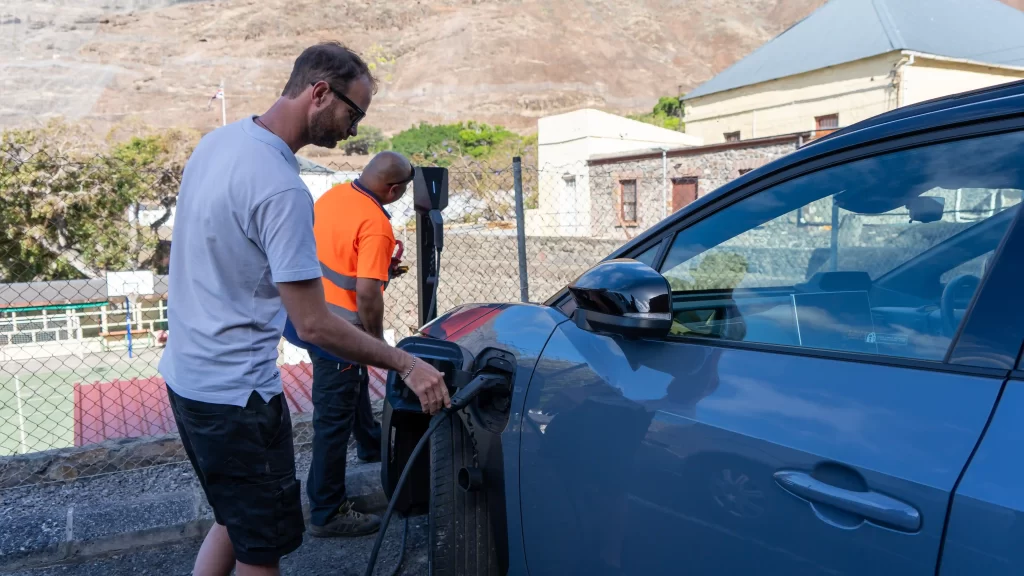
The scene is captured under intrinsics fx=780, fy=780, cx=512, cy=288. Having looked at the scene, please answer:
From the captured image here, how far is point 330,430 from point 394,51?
14675 centimetres

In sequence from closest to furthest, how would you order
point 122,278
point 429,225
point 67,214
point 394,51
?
1. point 429,225
2. point 122,278
3. point 67,214
4. point 394,51

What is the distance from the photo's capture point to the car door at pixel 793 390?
1381 mm

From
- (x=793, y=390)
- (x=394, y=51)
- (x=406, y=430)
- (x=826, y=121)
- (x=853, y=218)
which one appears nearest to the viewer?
(x=793, y=390)

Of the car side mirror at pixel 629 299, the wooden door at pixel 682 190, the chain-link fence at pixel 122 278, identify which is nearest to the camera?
the car side mirror at pixel 629 299

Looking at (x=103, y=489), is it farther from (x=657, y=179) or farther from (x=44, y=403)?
(x=657, y=179)

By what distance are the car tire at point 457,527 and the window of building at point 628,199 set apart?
22939mm

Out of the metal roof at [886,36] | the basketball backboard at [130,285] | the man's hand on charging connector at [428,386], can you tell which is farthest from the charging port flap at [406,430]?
the metal roof at [886,36]

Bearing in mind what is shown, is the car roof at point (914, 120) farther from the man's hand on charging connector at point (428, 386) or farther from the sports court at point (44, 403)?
the sports court at point (44, 403)

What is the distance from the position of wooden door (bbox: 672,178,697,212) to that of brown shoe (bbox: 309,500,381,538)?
20.7 metres

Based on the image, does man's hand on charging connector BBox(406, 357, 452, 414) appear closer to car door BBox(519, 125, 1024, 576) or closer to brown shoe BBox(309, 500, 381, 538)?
car door BBox(519, 125, 1024, 576)

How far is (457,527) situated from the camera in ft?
7.72

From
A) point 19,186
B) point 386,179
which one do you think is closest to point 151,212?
point 19,186

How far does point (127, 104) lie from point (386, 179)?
5379 inches

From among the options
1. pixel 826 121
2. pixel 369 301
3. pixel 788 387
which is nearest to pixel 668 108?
pixel 826 121
